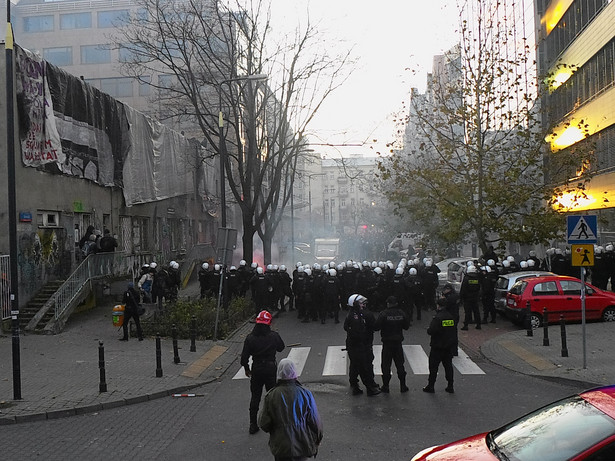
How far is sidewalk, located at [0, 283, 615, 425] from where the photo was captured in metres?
9.75

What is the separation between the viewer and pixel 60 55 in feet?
177

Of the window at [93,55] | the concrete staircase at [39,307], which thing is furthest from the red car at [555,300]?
the window at [93,55]

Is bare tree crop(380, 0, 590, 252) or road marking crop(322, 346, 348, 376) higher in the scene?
bare tree crop(380, 0, 590, 252)

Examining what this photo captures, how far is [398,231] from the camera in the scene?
47281mm

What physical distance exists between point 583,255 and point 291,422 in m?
8.08

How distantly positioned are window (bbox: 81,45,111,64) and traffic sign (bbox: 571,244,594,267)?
49.6 m

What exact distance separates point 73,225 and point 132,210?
5.55 m

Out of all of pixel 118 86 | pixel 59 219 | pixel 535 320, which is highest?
pixel 118 86

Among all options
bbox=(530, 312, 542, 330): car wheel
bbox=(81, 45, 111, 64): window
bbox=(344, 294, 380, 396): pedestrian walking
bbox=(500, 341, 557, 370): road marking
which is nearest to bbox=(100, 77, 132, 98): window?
bbox=(81, 45, 111, 64): window

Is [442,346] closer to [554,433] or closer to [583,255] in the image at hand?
[583,255]

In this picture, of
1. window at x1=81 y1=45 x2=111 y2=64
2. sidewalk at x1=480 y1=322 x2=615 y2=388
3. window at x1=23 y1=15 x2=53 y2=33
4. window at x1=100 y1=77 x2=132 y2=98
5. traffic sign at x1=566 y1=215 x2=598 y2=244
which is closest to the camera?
sidewalk at x1=480 y1=322 x2=615 y2=388

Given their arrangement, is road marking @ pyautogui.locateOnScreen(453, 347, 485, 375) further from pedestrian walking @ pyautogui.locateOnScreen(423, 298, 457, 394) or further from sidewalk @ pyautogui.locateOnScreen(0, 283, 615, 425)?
pedestrian walking @ pyautogui.locateOnScreen(423, 298, 457, 394)

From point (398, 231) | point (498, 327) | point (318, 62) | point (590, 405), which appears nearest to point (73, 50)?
point (398, 231)

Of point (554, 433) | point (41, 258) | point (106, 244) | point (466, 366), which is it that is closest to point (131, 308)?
point (41, 258)
